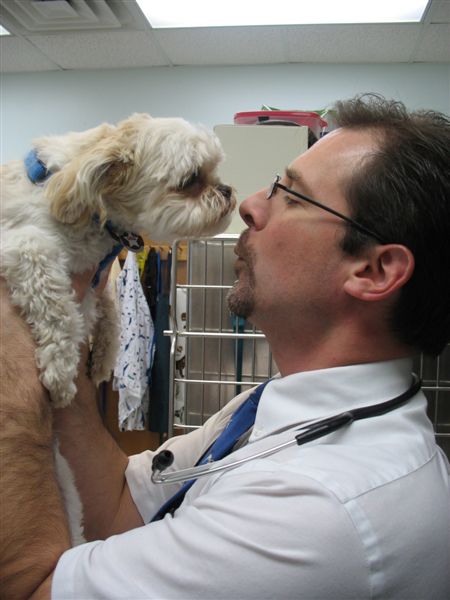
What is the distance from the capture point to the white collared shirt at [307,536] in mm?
611

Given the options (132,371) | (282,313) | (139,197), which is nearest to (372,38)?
(132,371)

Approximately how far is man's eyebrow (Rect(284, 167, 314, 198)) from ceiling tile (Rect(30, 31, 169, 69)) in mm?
3345

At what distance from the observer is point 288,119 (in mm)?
1705

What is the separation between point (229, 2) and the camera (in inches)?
129

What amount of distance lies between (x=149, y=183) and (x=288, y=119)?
2.31ft

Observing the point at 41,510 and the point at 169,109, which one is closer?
the point at 41,510

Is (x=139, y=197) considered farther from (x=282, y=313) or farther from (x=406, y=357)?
(x=406, y=357)

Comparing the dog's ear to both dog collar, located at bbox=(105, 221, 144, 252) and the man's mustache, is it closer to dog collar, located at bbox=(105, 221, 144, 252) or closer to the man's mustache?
dog collar, located at bbox=(105, 221, 144, 252)

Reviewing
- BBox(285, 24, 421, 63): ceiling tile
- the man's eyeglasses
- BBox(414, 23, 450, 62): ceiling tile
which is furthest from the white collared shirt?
BBox(414, 23, 450, 62): ceiling tile

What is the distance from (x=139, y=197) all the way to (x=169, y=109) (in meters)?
3.50

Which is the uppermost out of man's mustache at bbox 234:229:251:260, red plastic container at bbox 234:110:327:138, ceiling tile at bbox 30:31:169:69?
ceiling tile at bbox 30:31:169:69

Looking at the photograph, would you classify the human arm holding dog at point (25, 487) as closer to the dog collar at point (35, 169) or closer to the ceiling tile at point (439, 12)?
the dog collar at point (35, 169)

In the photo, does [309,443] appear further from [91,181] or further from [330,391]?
[91,181]

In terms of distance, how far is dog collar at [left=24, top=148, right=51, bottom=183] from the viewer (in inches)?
44.4
